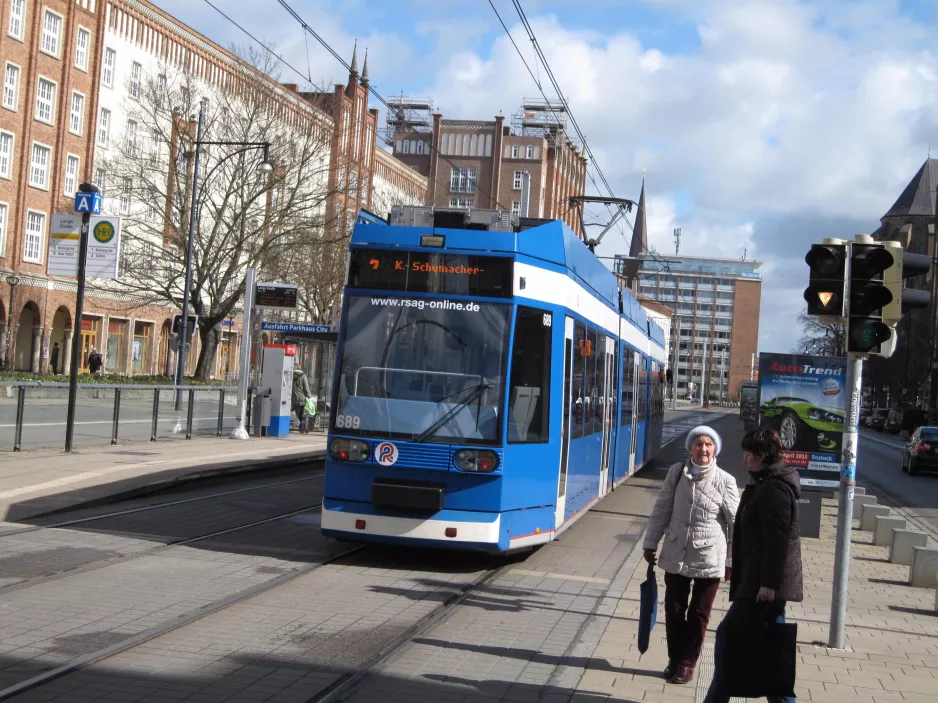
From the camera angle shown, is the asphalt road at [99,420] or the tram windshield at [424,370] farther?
the asphalt road at [99,420]

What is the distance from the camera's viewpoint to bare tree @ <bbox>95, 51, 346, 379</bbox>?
137 ft

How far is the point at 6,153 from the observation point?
45781 millimetres

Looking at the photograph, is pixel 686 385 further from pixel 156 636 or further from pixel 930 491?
pixel 156 636

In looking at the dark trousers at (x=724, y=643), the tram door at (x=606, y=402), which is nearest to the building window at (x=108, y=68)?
the tram door at (x=606, y=402)

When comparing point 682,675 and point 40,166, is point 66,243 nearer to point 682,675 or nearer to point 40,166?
point 682,675

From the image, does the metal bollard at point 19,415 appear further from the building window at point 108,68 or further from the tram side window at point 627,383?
the building window at point 108,68

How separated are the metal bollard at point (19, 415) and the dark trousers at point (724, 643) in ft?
42.1

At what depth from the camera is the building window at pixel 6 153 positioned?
149 feet

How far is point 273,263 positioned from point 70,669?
3718cm

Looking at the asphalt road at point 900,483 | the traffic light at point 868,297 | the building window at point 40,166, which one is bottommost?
the asphalt road at point 900,483

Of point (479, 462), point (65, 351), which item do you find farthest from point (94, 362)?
point (479, 462)

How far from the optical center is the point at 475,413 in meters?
9.89

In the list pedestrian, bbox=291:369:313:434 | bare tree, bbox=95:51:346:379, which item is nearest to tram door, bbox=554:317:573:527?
pedestrian, bbox=291:369:313:434

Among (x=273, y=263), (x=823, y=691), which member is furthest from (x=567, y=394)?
(x=273, y=263)
